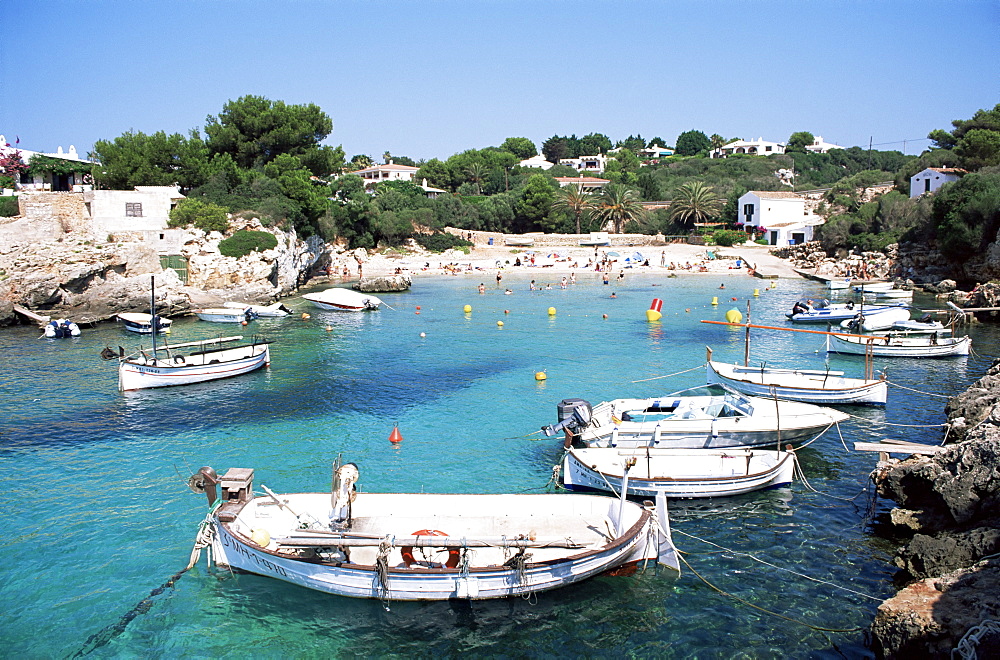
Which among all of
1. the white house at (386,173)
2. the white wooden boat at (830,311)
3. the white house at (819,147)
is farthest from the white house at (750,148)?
the white wooden boat at (830,311)

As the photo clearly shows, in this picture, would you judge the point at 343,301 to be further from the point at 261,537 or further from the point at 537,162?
the point at 537,162

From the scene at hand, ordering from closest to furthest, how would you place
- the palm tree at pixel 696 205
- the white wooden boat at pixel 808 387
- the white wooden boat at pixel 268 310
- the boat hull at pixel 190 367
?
the white wooden boat at pixel 808 387, the boat hull at pixel 190 367, the white wooden boat at pixel 268 310, the palm tree at pixel 696 205

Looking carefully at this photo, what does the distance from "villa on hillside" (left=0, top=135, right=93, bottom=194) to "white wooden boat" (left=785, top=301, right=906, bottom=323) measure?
5179 centimetres

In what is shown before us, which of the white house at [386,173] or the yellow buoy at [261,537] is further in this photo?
the white house at [386,173]

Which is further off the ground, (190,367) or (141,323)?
(141,323)

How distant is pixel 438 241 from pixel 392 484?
6443 cm

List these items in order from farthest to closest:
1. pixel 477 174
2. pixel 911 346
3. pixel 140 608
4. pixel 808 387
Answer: pixel 477 174
pixel 911 346
pixel 808 387
pixel 140 608

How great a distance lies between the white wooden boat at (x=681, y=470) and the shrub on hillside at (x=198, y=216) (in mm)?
41384

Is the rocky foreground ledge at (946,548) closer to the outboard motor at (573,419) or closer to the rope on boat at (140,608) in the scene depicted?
the outboard motor at (573,419)

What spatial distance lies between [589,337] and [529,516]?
25.1 m

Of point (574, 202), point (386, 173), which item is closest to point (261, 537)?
point (574, 202)

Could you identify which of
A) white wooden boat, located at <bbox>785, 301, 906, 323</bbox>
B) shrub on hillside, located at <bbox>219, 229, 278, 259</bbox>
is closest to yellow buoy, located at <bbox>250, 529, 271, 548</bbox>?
white wooden boat, located at <bbox>785, 301, 906, 323</bbox>

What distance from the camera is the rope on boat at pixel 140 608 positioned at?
1257cm

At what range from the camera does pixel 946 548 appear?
507 inches
